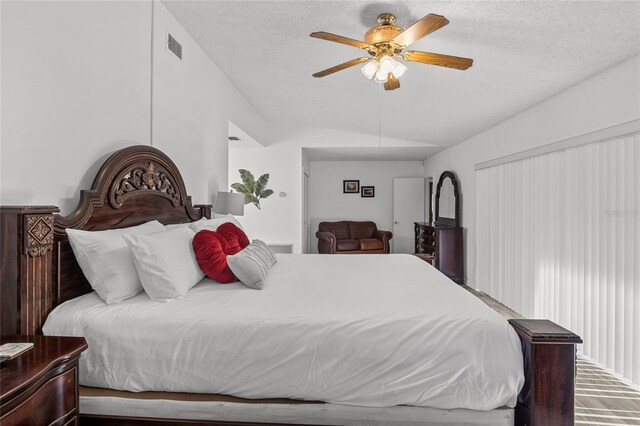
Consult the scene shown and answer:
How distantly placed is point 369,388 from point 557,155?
3.28m

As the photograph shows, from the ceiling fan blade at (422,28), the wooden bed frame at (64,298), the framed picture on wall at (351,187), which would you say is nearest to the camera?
the wooden bed frame at (64,298)

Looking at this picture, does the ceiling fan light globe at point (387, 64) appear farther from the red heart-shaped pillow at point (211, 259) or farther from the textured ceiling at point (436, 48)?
the red heart-shaped pillow at point (211, 259)

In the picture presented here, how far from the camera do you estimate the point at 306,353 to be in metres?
1.47

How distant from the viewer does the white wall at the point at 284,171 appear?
612 cm

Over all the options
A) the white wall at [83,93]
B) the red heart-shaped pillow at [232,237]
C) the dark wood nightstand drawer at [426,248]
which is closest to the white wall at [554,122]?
the dark wood nightstand drawer at [426,248]

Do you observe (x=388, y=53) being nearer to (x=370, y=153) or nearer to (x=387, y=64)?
(x=387, y=64)

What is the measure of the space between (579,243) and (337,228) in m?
4.89

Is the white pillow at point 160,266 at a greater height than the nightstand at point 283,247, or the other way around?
the white pillow at point 160,266

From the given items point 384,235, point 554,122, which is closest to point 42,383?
point 554,122

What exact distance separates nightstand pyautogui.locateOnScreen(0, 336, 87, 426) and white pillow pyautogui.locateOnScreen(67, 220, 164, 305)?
0.33 meters

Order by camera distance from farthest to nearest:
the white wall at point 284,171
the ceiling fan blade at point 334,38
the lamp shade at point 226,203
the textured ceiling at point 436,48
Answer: the white wall at point 284,171
the lamp shade at point 226,203
the textured ceiling at point 436,48
the ceiling fan blade at point 334,38

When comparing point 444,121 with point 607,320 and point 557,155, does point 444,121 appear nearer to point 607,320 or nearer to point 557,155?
point 557,155

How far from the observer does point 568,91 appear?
3.36m

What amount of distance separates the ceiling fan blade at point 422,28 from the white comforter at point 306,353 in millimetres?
1478
